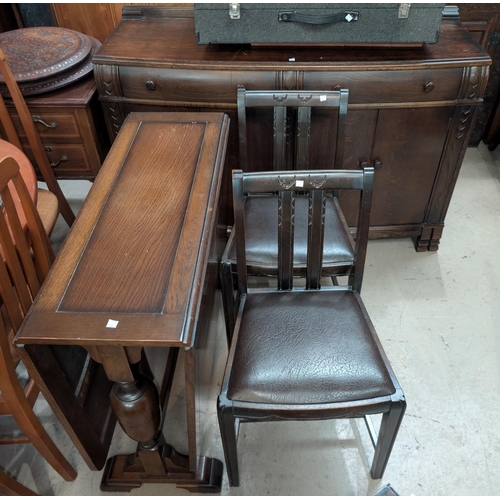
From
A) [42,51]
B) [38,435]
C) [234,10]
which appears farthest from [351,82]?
[38,435]

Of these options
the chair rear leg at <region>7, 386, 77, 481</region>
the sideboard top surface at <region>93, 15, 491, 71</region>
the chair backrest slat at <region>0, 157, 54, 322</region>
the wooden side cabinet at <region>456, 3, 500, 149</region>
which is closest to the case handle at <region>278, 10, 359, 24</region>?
the sideboard top surface at <region>93, 15, 491, 71</region>

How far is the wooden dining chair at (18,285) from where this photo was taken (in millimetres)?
1146

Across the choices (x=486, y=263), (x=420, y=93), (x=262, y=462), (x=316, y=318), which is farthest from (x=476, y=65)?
(x=262, y=462)

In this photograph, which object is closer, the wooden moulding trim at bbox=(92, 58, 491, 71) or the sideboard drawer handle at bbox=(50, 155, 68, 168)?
the wooden moulding trim at bbox=(92, 58, 491, 71)

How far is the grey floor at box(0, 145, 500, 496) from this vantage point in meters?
1.48

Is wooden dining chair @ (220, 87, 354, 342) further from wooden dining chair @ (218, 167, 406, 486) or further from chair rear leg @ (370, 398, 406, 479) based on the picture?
chair rear leg @ (370, 398, 406, 479)

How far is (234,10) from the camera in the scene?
1.64 metres

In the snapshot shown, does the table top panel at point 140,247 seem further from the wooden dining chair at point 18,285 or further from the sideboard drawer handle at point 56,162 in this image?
the sideboard drawer handle at point 56,162

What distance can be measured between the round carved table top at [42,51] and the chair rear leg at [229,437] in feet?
4.86

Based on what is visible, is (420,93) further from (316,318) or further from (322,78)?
(316,318)

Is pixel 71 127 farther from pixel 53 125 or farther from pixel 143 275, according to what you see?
pixel 143 275

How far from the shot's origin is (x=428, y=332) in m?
1.87

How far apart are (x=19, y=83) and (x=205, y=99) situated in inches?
29.8

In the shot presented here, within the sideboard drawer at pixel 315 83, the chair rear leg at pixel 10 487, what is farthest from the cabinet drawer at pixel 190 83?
the chair rear leg at pixel 10 487
